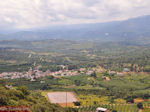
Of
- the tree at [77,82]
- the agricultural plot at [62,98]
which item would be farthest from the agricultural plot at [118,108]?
the tree at [77,82]

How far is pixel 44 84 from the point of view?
48.2m

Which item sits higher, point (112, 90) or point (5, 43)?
point (5, 43)

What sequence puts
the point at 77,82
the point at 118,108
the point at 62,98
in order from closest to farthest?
the point at 118,108 → the point at 62,98 → the point at 77,82

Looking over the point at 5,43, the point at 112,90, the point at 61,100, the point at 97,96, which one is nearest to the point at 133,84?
the point at 112,90

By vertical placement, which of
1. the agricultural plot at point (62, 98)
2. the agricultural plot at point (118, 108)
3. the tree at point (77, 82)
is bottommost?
the agricultural plot at point (118, 108)

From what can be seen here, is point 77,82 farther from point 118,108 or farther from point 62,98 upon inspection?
point 118,108

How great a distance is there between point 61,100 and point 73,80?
16232 mm

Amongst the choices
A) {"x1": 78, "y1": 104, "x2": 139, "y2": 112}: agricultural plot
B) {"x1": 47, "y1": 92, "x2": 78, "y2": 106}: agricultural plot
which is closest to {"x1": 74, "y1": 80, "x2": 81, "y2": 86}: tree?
{"x1": 47, "y1": 92, "x2": 78, "y2": 106}: agricultural plot

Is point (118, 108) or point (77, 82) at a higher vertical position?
point (77, 82)

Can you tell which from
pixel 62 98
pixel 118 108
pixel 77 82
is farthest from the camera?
pixel 77 82

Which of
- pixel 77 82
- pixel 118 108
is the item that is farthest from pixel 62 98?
pixel 77 82

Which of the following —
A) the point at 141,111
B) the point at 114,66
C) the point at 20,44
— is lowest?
the point at 141,111

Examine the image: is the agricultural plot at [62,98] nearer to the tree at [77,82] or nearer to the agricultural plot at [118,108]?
the agricultural plot at [118,108]

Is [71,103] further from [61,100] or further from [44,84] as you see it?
[44,84]
